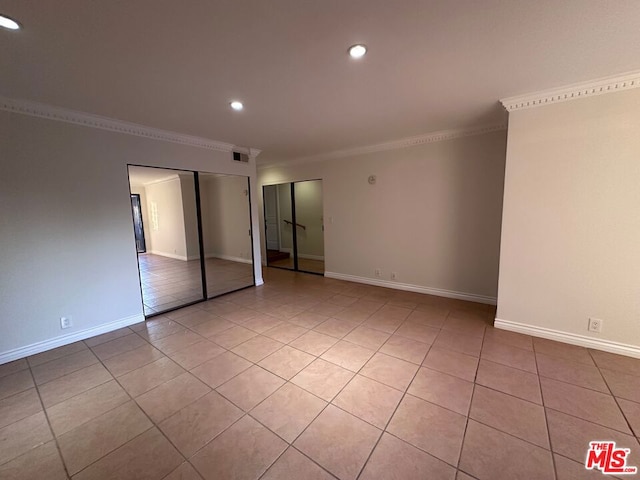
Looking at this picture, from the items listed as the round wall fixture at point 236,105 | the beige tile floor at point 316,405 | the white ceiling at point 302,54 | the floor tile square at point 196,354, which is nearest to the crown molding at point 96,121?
the white ceiling at point 302,54

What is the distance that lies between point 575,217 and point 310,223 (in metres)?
5.33

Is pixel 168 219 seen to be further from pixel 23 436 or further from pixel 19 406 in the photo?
pixel 23 436

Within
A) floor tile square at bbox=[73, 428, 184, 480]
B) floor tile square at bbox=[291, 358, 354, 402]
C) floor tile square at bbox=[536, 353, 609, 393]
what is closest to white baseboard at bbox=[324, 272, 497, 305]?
floor tile square at bbox=[536, 353, 609, 393]

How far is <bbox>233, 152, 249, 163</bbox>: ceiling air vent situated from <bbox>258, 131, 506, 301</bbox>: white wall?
1.38 metres

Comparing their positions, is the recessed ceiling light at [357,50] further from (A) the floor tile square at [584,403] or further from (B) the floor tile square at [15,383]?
(B) the floor tile square at [15,383]

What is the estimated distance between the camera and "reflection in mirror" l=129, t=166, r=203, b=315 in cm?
415

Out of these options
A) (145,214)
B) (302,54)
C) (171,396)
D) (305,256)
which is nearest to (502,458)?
(171,396)

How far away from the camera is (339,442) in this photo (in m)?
1.56

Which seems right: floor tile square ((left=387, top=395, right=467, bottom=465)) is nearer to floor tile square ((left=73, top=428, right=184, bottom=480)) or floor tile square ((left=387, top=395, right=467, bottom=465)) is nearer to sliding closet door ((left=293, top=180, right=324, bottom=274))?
floor tile square ((left=73, top=428, right=184, bottom=480))

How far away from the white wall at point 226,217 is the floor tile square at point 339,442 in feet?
11.6

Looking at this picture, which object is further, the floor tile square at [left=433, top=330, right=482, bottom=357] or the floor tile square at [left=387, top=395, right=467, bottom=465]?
the floor tile square at [left=433, top=330, right=482, bottom=357]

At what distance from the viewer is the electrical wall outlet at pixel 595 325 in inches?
96.3

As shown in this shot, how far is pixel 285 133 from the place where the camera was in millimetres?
3629

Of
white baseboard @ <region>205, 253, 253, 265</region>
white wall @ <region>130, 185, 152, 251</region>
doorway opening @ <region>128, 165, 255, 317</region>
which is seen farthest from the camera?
white baseboard @ <region>205, 253, 253, 265</region>
